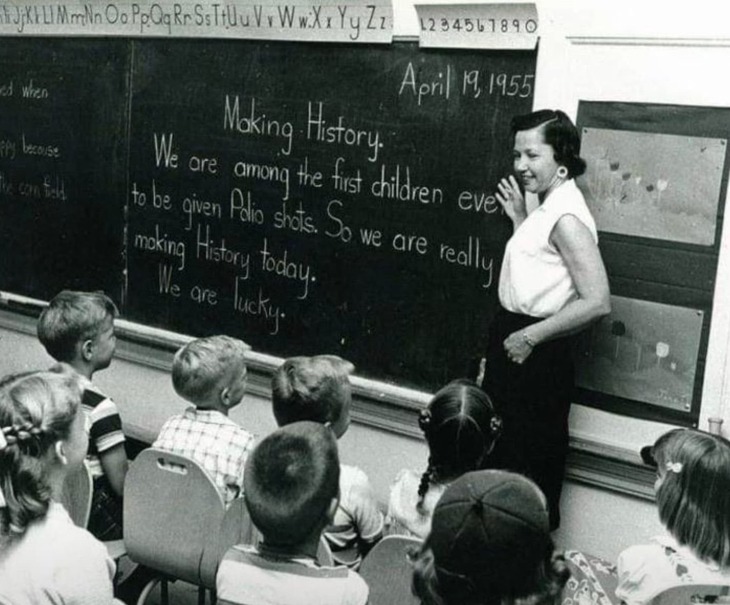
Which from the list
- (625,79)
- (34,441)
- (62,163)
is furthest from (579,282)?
(62,163)

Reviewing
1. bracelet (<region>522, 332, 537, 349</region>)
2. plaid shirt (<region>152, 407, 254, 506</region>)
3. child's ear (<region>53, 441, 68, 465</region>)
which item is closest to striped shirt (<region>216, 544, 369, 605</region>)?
child's ear (<region>53, 441, 68, 465</region>)

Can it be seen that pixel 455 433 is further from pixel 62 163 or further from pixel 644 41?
pixel 62 163

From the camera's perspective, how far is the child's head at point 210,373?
121 inches

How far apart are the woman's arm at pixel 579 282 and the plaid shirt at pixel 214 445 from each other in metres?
0.89

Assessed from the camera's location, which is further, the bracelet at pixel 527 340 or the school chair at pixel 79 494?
the bracelet at pixel 527 340

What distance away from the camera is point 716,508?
2307mm

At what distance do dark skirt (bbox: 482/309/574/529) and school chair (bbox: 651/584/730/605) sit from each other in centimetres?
118

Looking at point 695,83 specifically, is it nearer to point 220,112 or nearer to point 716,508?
point 716,508

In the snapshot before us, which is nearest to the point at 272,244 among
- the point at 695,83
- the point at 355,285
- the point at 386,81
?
the point at 355,285

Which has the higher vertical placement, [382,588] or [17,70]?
[17,70]

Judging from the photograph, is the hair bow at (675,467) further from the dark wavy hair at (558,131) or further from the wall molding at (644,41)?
the wall molding at (644,41)

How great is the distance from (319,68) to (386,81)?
33 centimetres

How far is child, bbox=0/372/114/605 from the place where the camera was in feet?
6.72

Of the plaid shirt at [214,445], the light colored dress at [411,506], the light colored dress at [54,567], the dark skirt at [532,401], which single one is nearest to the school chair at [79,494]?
the plaid shirt at [214,445]
